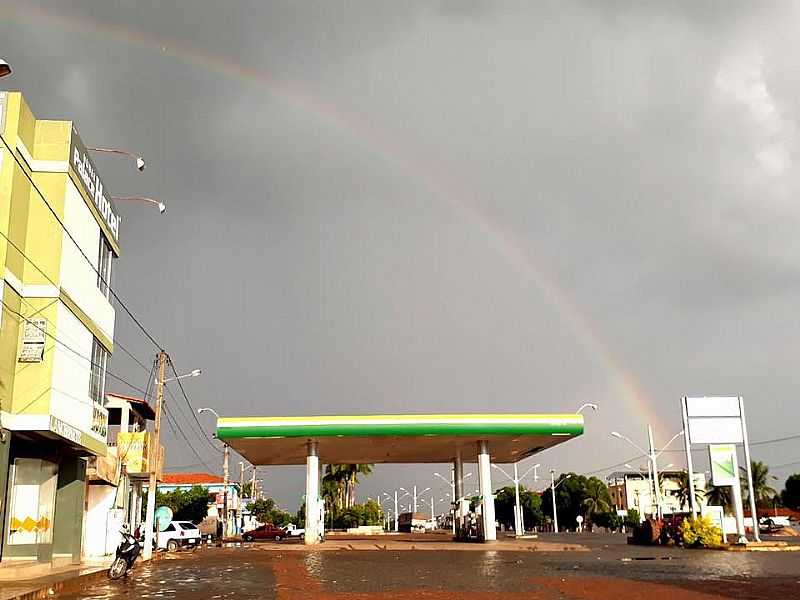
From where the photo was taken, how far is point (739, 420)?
142 feet

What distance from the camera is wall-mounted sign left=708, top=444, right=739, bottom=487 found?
4209 centimetres

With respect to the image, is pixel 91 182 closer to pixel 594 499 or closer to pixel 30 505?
pixel 30 505

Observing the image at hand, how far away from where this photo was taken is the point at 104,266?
35156mm

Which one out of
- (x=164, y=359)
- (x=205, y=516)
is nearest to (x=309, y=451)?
(x=164, y=359)

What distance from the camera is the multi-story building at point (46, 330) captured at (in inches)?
1037

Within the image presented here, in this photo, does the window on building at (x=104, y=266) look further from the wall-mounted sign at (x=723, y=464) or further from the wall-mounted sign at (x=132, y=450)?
the wall-mounted sign at (x=723, y=464)

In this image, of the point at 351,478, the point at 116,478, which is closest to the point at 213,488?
the point at 351,478

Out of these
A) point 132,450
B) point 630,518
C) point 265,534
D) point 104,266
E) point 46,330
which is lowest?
point 630,518

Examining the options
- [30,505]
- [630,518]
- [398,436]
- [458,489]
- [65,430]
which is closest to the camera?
[65,430]

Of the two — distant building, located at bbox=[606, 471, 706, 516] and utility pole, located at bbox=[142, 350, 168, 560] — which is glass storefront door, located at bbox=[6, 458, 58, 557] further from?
distant building, located at bbox=[606, 471, 706, 516]

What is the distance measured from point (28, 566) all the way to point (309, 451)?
24.4 m

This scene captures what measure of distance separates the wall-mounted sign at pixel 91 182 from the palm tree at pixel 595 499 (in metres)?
104

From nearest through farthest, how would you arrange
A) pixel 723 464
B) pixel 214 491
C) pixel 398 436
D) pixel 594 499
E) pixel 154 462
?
1. pixel 154 462
2. pixel 723 464
3. pixel 398 436
4. pixel 214 491
5. pixel 594 499

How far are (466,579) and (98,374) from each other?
1879cm
